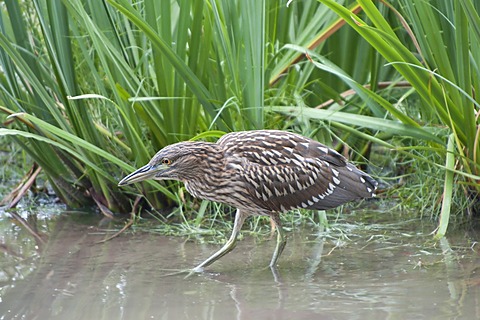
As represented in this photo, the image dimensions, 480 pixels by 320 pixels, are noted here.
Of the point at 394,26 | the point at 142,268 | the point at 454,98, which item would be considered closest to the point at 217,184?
the point at 142,268

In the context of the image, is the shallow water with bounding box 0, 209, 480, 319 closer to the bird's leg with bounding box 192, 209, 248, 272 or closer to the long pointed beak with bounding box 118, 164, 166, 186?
the bird's leg with bounding box 192, 209, 248, 272

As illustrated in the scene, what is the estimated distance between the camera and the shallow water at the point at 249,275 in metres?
4.45

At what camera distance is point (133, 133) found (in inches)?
234

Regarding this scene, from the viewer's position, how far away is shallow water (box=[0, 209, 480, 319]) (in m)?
4.45

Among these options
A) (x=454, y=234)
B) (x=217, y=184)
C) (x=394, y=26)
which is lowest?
(x=454, y=234)

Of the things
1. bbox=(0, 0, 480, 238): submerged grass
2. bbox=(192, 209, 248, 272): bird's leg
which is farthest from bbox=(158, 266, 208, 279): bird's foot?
bbox=(0, 0, 480, 238): submerged grass

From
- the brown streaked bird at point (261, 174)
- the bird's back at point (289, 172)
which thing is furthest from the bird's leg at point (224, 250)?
the bird's back at point (289, 172)

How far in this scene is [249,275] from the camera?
518 cm

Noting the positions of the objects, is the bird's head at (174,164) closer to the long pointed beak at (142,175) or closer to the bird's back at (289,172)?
the long pointed beak at (142,175)

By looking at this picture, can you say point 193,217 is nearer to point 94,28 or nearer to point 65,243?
point 65,243

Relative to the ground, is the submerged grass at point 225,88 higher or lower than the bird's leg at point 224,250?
higher

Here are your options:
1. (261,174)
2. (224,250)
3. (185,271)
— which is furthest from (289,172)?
(185,271)

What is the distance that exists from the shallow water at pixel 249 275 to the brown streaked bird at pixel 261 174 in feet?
1.00

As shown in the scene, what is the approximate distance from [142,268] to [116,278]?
9.1 inches
